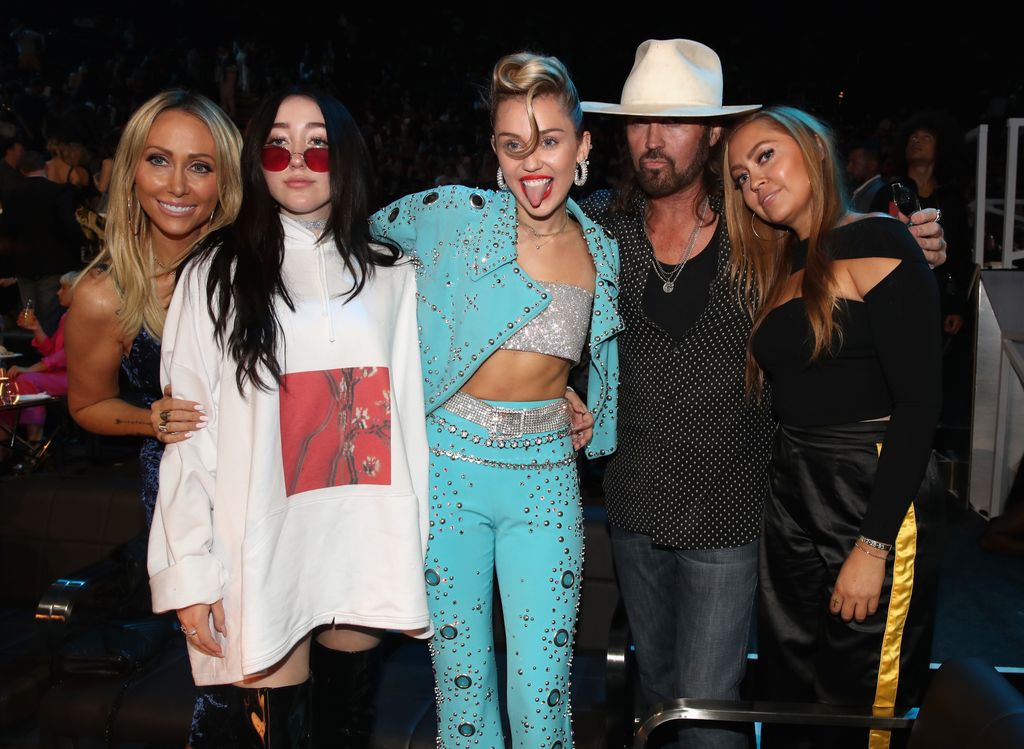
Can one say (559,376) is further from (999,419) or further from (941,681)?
(999,419)

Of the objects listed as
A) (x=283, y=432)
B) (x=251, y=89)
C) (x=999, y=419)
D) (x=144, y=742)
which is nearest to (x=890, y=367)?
(x=283, y=432)

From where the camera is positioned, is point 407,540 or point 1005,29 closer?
point 407,540

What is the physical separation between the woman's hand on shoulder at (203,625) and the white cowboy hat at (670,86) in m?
1.41

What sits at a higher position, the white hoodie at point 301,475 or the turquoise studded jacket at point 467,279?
the turquoise studded jacket at point 467,279

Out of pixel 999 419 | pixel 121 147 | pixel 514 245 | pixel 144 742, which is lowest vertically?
pixel 144 742

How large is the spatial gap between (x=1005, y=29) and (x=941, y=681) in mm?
12307

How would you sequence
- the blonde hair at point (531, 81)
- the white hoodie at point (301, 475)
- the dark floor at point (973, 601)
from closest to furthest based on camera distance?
the white hoodie at point (301, 475)
the blonde hair at point (531, 81)
the dark floor at point (973, 601)

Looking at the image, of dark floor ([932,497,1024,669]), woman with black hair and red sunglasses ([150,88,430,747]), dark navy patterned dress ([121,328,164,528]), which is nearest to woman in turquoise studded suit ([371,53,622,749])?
woman with black hair and red sunglasses ([150,88,430,747])

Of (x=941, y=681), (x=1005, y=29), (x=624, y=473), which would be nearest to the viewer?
(x=941, y=681)

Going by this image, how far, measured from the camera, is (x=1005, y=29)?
459 inches

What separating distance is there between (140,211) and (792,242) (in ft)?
5.11

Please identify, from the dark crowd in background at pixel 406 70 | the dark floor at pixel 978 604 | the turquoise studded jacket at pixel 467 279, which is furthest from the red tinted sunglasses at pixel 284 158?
the dark crowd in background at pixel 406 70

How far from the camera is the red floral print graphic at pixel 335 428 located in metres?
1.87

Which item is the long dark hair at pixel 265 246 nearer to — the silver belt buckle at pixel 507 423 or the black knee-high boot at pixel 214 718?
the silver belt buckle at pixel 507 423
